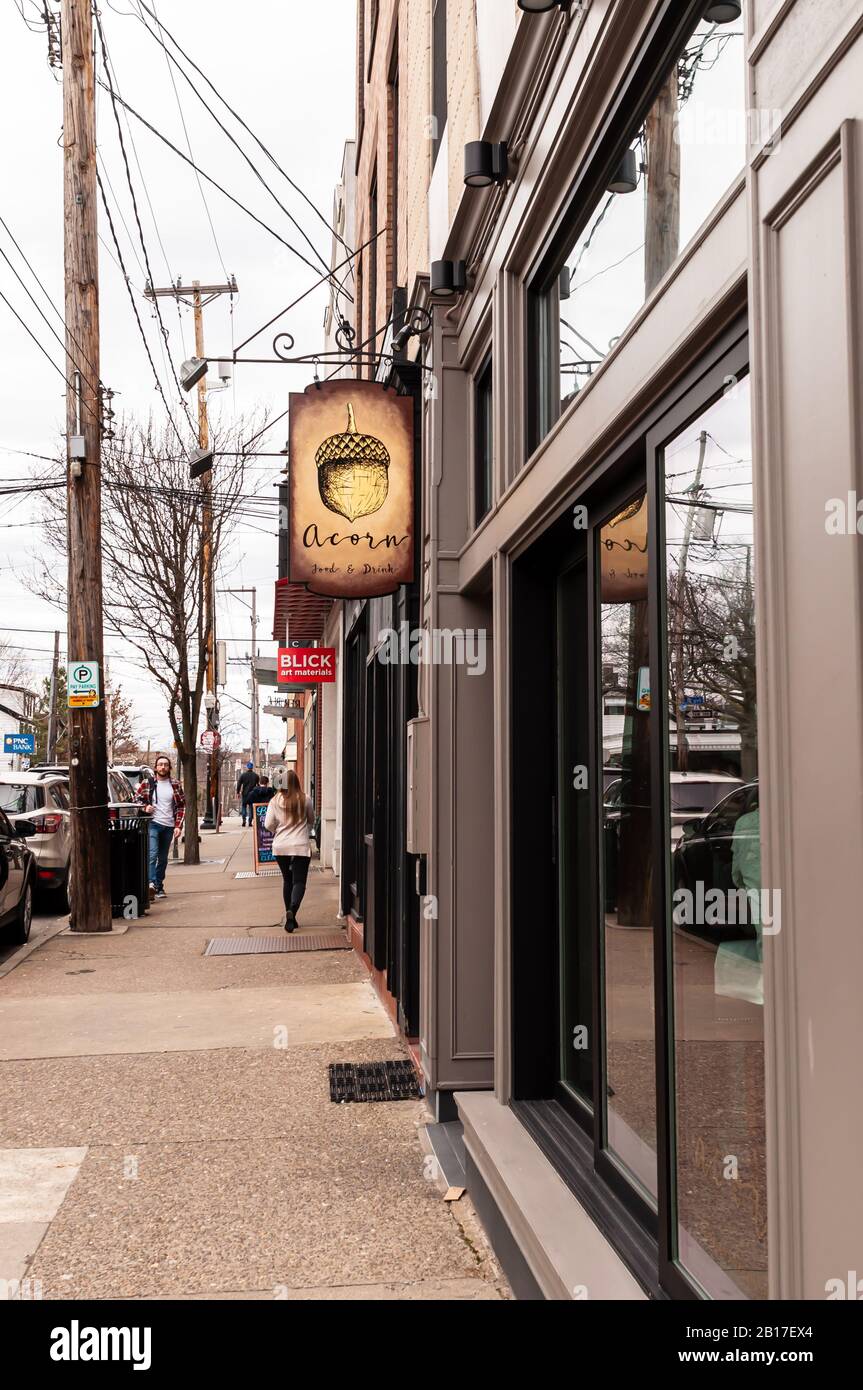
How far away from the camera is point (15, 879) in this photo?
10.8 metres

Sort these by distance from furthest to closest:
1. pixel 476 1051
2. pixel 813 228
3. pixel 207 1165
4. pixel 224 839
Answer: pixel 224 839, pixel 476 1051, pixel 207 1165, pixel 813 228

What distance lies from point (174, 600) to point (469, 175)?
17.6 metres

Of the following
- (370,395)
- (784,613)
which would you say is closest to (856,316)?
(784,613)

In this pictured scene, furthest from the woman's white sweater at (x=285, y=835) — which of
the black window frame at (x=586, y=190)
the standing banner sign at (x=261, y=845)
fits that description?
the black window frame at (x=586, y=190)

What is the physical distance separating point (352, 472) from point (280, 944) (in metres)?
5.72

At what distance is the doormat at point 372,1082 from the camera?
19.5 feet

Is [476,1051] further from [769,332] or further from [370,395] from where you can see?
[769,332]

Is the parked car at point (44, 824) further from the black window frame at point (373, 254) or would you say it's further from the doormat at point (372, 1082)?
the doormat at point (372, 1082)

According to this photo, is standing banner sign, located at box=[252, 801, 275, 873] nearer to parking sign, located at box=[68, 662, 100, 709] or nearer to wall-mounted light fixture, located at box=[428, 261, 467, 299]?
parking sign, located at box=[68, 662, 100, 709]

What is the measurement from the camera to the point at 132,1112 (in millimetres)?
5695

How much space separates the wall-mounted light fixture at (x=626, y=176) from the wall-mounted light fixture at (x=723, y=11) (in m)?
0.71

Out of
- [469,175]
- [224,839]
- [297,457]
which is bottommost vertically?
[224,839]

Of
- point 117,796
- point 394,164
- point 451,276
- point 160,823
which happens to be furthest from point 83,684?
point 117,796

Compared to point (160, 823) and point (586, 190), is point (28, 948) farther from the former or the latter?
point (586, 190)
